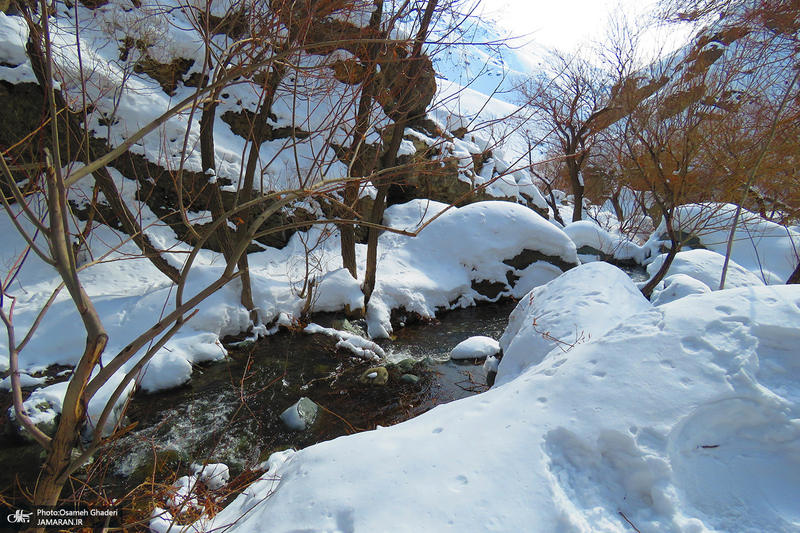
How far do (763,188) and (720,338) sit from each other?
23.3 ft

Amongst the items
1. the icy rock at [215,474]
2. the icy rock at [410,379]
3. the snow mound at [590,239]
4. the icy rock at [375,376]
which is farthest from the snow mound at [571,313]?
the snow mound at [590,239]

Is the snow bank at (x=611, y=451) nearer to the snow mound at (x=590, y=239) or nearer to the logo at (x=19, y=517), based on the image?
the logo at (x=19, y=517)

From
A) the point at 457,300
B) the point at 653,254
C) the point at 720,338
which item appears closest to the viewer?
the point at 720,338

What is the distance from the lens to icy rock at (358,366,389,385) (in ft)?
17.5

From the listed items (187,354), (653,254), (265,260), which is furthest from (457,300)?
(653,254)

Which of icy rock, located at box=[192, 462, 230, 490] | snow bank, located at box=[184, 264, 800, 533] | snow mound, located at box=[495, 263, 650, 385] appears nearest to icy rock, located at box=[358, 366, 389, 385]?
snow mound, located at box=[495, 263, 650, 385]

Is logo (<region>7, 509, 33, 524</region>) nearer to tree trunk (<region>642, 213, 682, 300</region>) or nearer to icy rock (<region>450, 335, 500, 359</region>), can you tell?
icy rock (<region>450, 335, 500, 359</region>)

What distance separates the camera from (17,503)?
331cm

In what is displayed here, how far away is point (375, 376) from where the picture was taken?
541 centimetres

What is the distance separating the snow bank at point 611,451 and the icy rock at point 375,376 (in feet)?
9.99

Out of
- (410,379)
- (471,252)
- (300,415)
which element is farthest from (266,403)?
(471,252)

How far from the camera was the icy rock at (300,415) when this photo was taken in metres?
4.39

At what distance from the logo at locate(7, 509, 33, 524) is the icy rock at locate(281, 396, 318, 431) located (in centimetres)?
211

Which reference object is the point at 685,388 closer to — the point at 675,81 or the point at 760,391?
the point at 760,391
